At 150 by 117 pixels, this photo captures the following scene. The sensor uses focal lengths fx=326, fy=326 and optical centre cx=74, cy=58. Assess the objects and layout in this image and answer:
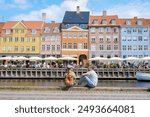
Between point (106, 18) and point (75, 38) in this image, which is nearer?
point (75, 38)

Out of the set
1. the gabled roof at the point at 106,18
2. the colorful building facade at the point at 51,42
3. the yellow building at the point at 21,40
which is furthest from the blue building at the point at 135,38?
the yellow building at the point at 21,40

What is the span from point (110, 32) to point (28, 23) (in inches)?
644

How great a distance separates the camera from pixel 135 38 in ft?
209

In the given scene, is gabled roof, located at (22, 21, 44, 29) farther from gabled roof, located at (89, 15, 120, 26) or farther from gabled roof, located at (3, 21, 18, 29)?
gabled roof, located at (89, 15, 120, 26)

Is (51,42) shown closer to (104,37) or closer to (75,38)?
(75,38)

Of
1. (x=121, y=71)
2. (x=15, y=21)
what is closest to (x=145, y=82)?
(x=121, y=71)

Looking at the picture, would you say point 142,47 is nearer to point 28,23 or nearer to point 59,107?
point 28,23

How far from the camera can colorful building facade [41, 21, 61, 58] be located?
205 feet

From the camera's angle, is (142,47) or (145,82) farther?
(142,47)

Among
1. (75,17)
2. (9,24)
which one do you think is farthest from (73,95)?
(9,24)

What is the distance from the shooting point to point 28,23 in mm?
65062

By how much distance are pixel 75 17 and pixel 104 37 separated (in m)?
6.87

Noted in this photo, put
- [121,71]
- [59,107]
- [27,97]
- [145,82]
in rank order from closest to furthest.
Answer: [59,107] → [27,97] → [145,82] → [121,71]

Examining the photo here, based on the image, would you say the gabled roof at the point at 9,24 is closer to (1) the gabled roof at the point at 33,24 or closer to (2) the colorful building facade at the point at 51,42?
(1) the gabled roof at the point at 33,24
